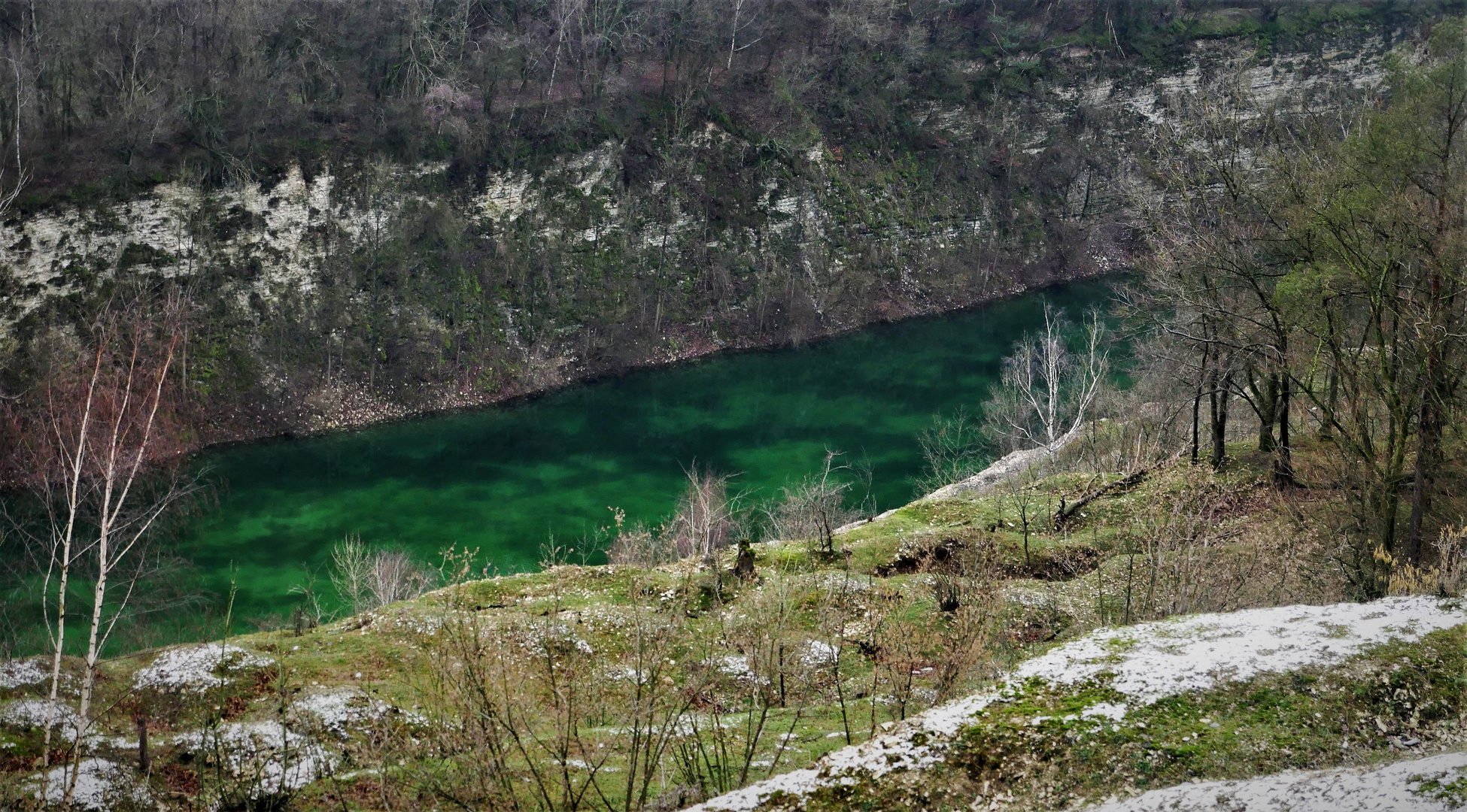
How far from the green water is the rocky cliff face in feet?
10.2

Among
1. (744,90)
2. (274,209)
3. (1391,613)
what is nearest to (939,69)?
(744,90)

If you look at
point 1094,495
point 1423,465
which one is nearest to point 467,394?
point 1094,495

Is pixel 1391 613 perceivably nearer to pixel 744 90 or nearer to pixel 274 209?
pixel 274 209

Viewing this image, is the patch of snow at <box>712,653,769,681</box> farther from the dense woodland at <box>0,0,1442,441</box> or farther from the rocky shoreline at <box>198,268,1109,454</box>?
the dense woodland at <box>0,0,1442,441</box>

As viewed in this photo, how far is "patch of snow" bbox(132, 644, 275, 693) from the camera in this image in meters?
21.0

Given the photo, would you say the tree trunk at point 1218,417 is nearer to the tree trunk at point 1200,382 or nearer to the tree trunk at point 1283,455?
the tree trunk at point 1200,382

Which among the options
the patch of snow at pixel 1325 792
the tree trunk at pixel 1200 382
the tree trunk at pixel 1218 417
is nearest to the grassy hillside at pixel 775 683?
the patch of snow at pixel 1325 792

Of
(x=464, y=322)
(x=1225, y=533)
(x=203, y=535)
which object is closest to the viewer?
(x=1225, y=533)

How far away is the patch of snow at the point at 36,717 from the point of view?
1869 centimetres

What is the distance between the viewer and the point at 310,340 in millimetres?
60281

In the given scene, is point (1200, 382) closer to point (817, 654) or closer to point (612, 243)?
point (817, 654)

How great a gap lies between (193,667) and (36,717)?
2822 mm

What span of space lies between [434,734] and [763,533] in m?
33.1

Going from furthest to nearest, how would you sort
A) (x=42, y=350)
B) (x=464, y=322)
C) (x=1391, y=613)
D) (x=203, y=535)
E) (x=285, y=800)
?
(x=464, y=322)
(x=42, y=350)
(x=203, y=535)
(x=1391, y=613)
(x=285, y=800)
